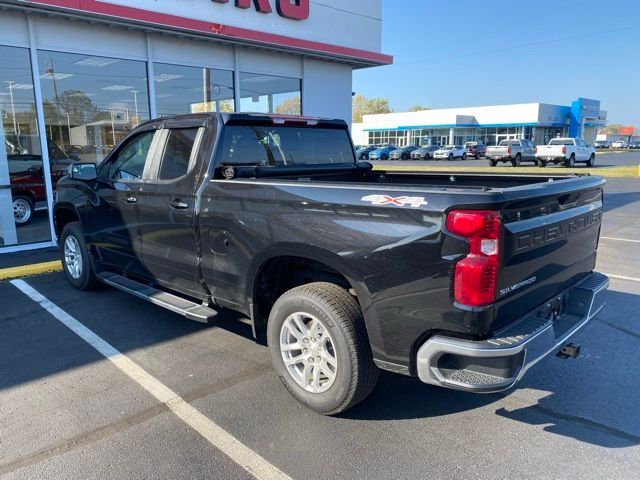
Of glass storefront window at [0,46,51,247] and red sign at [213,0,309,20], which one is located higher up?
red sign at [213,0,309,20]

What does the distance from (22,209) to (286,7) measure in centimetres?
677

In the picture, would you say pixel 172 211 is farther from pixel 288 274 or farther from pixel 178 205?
pixel 288 274

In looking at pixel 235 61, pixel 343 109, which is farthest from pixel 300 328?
pixel 343 109

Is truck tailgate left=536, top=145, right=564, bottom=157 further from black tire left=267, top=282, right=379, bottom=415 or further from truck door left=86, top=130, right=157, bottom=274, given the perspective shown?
black tire left=267, top=282, right=379, bottom=415

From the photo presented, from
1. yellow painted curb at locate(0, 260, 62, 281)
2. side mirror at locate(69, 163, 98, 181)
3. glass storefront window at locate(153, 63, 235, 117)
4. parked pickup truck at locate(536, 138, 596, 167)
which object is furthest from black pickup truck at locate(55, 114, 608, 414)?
parked pickup truck at locate(536, 138, 596, 167)

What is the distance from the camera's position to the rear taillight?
2.58 m

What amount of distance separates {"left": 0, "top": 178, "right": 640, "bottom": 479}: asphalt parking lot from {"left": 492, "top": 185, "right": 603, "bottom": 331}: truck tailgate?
81cm

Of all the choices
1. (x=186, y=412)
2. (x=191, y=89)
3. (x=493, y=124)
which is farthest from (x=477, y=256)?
(x=493, y=124)

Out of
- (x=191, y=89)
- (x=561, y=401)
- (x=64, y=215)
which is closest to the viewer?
(x=561, y=401)

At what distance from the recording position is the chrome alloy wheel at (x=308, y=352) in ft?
10.8

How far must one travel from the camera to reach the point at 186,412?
11.2 feet

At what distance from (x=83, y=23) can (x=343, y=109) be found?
6.61m

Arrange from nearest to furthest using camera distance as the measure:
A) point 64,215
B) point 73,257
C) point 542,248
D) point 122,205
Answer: point 542,248 → point 122,205 → point 73,257 → point 64,215

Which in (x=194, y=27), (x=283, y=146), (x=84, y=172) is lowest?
(x=84, y=172)
